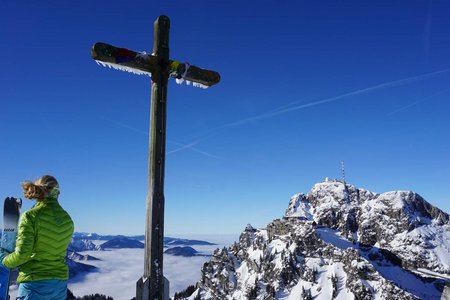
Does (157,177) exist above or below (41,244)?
above

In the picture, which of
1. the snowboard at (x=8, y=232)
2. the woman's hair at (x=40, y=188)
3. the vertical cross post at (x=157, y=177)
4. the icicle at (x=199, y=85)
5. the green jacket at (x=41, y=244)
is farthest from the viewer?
the icicle at (x=199, y=85)

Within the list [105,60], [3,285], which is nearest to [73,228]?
[3,285]

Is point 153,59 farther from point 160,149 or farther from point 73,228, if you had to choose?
point 73,228

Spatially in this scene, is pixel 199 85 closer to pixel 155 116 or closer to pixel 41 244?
pixel 155 116

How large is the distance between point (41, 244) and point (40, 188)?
92 cm

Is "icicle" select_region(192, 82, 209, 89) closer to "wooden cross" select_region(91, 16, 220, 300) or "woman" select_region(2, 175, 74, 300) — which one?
"wooden cross" select_region(91, 16, 220, 300)

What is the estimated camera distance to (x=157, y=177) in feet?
24.5

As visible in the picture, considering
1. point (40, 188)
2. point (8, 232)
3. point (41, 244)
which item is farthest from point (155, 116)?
point (8, 232)

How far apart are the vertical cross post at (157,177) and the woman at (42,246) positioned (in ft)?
4.65

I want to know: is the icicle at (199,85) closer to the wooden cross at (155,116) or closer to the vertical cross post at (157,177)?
the wooden cross at (155,116)

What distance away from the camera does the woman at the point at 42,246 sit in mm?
6035

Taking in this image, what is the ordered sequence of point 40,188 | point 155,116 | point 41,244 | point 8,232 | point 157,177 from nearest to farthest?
1. point 41,244
2. point 40,188
3. point 157,177
4. point 155,116
5. point 8,232

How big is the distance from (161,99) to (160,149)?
3.47 feet

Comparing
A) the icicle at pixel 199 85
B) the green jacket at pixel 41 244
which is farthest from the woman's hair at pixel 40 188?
the icicle at pixel 199 85
